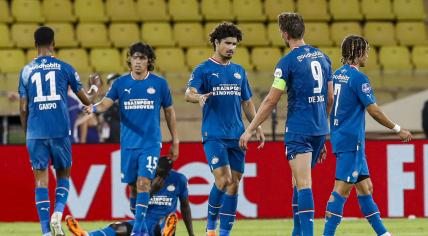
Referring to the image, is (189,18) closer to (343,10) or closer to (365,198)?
(343,10)

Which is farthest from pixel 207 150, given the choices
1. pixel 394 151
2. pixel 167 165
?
pixel 394 151

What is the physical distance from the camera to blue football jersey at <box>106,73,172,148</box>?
34.8 ft

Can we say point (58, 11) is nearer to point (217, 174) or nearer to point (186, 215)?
point (186, 215)

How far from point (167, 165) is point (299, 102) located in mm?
1830

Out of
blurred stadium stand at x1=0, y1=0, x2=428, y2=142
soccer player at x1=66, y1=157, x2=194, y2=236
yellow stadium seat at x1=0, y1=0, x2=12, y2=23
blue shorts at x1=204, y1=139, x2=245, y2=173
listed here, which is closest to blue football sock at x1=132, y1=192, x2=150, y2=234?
soccer player at x1=66, y1=157, x2=194, y2=236

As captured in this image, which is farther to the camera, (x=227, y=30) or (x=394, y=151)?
(x=394, y=151)

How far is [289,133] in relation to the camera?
9812 mm

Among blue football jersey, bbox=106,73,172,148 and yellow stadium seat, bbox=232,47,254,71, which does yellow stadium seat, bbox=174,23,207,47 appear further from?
blue football jersey, bbox=106,73,172,148

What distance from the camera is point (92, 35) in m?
19.9

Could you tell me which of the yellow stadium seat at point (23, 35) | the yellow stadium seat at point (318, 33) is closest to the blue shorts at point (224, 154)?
the yellow stadium seat at point (23, 35)

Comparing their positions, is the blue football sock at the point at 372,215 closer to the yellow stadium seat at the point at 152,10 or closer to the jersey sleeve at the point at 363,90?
the jersey sleeve at the point at 363,90

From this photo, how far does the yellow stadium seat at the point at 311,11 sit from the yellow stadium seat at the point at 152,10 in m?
2.50

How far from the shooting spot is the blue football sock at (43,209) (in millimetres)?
10836

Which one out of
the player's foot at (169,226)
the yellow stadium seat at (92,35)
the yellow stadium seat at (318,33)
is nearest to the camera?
the player's foot at (169,226)
